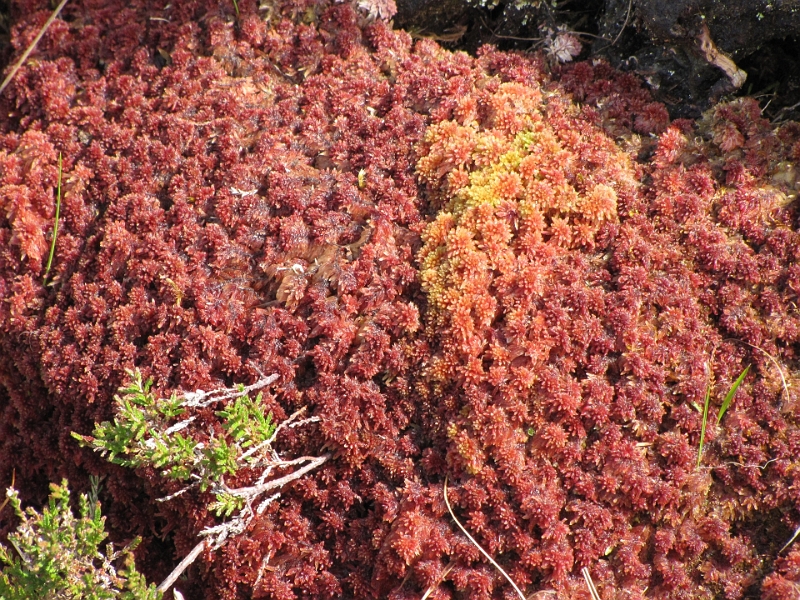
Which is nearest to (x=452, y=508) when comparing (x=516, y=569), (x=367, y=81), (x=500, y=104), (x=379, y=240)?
(x=516, y=569)

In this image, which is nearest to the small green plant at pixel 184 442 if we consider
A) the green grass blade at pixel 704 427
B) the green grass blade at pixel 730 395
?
the green grass blade at pixel 704 427

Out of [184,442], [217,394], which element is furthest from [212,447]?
[217,394]

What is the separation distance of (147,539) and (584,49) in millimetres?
4301

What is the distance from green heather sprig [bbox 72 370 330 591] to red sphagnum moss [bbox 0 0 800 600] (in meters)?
0.13

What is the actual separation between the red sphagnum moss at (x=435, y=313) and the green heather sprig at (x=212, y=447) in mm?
126

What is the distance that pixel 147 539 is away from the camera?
150 inches

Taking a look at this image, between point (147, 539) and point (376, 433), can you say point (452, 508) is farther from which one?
point (147, 539)

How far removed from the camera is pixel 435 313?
347 cm

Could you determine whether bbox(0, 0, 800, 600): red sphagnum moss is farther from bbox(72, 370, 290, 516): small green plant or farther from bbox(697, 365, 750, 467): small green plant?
bbox(72, 370, 290, 516): small green plant

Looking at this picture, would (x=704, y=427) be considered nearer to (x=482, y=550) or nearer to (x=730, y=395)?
(x=730, y=395)

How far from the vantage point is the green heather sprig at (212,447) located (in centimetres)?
301

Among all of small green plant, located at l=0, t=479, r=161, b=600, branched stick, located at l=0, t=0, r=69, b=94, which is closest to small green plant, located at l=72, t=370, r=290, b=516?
small green plant, located at l=0, t=479, r=161, b=600

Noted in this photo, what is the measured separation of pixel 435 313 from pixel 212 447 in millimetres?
1343

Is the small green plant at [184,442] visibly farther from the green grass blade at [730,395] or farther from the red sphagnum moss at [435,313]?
the green grass blade at [730,395]
